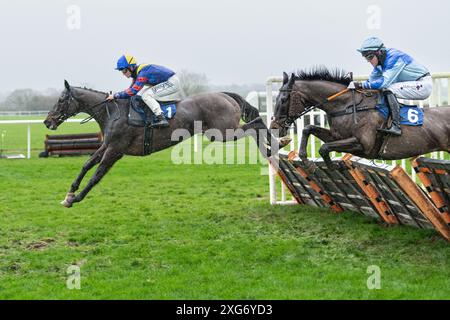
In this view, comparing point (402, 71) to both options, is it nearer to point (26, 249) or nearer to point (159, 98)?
point (159, 98)

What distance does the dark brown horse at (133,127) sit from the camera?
905cm

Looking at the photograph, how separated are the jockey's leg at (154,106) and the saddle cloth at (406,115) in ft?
8.85

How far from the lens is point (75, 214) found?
35.9 ft

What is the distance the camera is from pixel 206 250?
816cm

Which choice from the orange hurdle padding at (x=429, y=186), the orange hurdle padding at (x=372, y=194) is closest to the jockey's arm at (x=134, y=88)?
the orange hurdle padding at (x=372, y=194)

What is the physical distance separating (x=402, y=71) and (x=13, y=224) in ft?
18.3

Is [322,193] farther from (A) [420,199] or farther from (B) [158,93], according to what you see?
(A) [420,199]

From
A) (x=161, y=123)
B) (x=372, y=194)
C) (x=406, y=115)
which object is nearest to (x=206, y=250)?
(x=161, y=123)

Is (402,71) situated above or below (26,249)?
above

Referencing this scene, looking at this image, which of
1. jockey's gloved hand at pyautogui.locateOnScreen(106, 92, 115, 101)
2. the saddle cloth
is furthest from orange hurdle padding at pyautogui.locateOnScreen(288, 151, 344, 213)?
jockey's gloved hand at pyautogui.locateOnScreen(106, 92, 115, 101)

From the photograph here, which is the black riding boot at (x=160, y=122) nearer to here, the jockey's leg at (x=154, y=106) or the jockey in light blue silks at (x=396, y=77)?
the jockey's leg at (x=154, y=106)

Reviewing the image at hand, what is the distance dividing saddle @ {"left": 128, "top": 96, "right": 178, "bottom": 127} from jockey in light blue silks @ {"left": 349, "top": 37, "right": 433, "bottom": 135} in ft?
8.50
